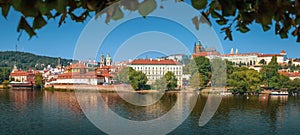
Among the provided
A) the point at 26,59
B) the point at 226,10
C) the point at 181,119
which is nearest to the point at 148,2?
the point at 226,10

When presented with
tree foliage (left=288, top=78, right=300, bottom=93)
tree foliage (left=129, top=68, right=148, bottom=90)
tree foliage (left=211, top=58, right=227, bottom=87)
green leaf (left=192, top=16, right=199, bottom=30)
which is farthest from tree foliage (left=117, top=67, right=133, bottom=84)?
green leaf (left=192, top=16, right=199, bottom=30)

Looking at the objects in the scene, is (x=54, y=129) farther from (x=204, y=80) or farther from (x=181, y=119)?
(x=204, y=80)

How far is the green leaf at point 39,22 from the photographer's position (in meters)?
0.52

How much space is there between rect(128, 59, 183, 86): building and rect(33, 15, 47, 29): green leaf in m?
29.9

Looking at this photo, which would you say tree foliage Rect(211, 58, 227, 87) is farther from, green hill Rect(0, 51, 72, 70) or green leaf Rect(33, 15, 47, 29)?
green hill Rect(0, 51, 72, 70)

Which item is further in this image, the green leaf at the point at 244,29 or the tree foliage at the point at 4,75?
the tree foliage at the point at 4,75

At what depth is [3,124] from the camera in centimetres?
938

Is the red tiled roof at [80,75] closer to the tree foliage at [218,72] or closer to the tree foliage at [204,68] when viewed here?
the tree foliage at [204,68]

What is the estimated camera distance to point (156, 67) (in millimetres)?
31453

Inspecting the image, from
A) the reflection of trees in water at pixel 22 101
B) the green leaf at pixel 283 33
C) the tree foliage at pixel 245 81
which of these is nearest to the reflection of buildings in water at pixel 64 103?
the reflection of trees in water at pixel 22 101

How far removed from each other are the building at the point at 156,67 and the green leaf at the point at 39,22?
98.1 feet

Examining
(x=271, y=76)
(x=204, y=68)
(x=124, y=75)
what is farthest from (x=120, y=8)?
(x=271, y=76)

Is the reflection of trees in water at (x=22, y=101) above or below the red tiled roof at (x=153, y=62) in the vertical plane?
below

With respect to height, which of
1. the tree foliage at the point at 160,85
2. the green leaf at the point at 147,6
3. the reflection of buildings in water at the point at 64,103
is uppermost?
the green leaf at the point at 147,6
